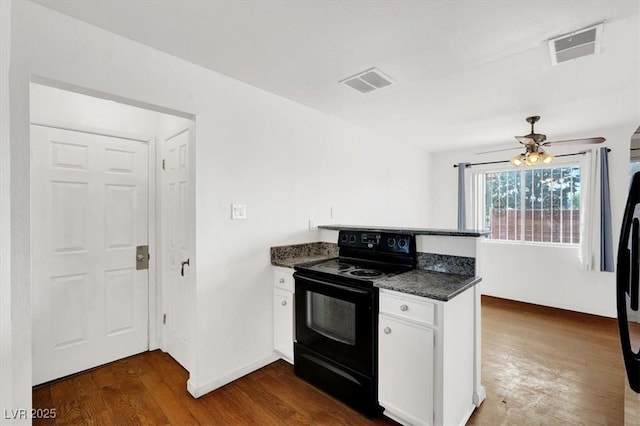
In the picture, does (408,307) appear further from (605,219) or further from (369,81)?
(605,219)

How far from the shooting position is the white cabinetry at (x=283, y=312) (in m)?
2.53

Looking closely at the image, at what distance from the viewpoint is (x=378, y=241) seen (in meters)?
2.46

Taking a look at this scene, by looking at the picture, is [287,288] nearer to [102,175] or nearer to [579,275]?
[102,175]

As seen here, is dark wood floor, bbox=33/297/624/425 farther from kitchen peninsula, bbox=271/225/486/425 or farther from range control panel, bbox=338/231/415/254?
range control panel, bbox=338/231/415/254

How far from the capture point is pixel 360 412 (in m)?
2.00

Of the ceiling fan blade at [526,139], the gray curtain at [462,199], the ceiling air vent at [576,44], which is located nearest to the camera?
the ceiling air vent at [576,44]

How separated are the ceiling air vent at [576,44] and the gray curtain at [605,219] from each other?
250 cm

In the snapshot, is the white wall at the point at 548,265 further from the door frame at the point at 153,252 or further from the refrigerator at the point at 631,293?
the door frame at the point at 153,252

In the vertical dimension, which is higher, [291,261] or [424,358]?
[291,261]

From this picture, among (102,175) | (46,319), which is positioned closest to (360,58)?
(102,175)

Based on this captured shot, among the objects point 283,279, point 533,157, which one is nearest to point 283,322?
point 283,279

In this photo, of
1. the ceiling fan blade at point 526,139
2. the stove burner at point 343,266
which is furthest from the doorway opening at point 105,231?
Answer: the ceiling fan blade at point 526,139

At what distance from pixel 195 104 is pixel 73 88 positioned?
70 centimetres

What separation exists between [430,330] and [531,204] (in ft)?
12.8
